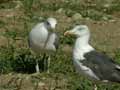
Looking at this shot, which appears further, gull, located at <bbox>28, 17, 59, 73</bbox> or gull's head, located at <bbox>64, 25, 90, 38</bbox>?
gull, located at <bbox>28, 17, 59, 73</bbox>

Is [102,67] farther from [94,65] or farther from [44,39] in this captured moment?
[44,39]

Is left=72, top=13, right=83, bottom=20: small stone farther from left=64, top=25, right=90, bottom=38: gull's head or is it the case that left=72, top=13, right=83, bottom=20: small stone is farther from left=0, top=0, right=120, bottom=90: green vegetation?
left=64, top=25, right=90, bottom=38: gull's head

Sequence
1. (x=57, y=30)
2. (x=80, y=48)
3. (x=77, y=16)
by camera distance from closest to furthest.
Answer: (x=80, y=48), (x=57, y=30), (x=77, y=16)

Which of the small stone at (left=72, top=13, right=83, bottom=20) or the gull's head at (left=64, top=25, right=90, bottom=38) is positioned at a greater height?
the gull's head at (left=64, top=25, right=90, bottom=38)

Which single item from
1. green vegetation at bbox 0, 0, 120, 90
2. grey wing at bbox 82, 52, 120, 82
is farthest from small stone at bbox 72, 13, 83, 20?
grey wing at bbox 82, 52, 120, 82

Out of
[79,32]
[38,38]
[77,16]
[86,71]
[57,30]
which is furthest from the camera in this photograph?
[77,16]

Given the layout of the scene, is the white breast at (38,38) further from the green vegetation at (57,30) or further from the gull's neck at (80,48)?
the gull's neck at (80,48)

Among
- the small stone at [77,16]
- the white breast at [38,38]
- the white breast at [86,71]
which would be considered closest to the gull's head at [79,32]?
the white breast at [86,71]

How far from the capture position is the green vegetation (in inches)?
336

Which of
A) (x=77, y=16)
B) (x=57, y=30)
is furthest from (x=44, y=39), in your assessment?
(x=77, y=16)

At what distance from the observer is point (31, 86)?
8.18 metres

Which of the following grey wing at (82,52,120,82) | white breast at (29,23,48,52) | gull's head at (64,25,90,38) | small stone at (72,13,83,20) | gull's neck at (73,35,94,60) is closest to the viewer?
grey wing at (82,52,120,82)

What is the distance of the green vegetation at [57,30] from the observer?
8.54 meters

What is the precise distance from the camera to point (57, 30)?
417 inches
